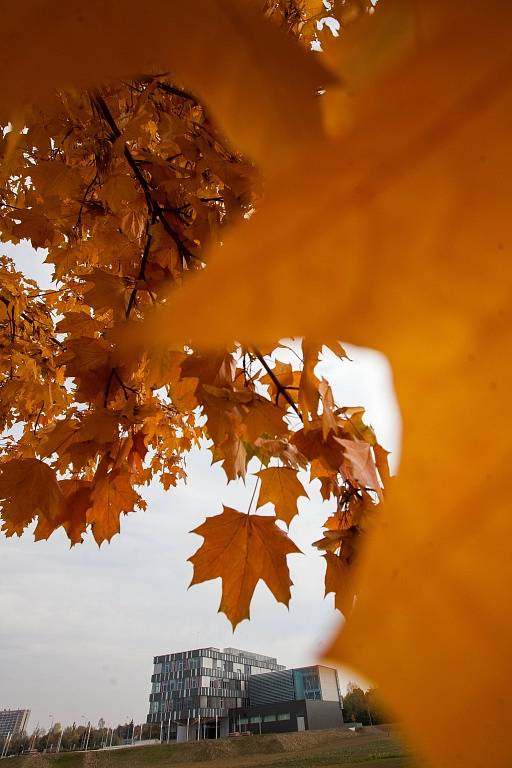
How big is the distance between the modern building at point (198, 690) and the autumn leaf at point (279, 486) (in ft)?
152

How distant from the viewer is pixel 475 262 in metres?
0.30

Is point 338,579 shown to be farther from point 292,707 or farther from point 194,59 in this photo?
point 292,707

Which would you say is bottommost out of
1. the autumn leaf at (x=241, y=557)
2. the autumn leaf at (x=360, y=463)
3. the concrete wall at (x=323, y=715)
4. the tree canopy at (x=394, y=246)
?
the tree canopy at (x=394, y=246)

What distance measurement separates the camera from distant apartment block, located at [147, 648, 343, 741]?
3275 centimetres

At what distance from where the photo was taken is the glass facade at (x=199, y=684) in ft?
133

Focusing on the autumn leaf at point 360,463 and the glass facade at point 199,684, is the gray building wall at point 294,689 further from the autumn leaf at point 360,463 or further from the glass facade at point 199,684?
the autumn leaf at point 360,463

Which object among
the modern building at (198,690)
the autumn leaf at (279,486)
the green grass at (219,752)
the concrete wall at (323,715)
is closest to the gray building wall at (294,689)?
the concrete wall at (323,715)

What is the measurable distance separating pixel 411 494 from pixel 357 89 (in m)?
0.27

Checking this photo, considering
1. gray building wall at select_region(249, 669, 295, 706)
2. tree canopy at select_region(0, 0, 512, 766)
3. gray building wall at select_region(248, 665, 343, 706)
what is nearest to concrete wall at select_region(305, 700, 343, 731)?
gray building wall at select_region(248, 665, 343, 706)

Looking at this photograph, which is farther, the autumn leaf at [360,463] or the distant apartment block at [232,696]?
the distant apartment block at [232,696]

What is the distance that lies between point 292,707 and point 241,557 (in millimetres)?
39635

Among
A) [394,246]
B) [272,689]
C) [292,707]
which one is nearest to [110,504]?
[394,246]

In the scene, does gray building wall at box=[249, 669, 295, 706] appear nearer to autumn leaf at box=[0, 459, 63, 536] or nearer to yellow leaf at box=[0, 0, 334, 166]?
autumn leaf at box=[0, 459, 63, 536]

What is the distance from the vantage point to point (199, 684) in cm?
4269
